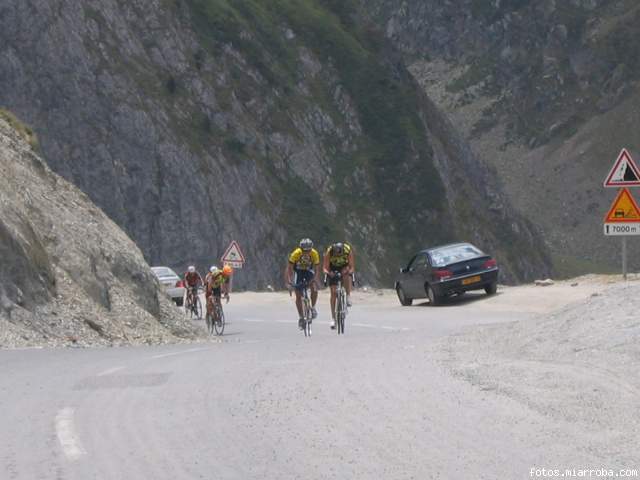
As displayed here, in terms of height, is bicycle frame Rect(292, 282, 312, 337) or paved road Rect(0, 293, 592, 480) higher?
bicycle frame Rect(292, 282, 312, 337)

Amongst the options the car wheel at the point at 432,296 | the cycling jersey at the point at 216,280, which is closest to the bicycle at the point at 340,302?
the cycling jersey at the point at 216,280

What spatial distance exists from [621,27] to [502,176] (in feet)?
91.3

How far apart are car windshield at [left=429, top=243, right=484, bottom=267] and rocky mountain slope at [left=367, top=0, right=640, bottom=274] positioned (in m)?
85.1

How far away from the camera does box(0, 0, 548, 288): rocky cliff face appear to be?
241 ft

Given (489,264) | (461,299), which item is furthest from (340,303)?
(461,299)

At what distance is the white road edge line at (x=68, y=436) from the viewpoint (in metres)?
8.11

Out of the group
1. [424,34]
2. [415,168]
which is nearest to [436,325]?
[415,168]

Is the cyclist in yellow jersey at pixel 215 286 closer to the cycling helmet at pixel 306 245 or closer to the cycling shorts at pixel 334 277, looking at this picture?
the cycling shorts at pixel 334 277

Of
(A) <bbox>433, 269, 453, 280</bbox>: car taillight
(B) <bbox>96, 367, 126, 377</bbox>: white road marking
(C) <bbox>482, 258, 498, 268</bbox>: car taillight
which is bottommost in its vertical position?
(B) <bbox>96, 367, 126, 377</bbox>: white road marking

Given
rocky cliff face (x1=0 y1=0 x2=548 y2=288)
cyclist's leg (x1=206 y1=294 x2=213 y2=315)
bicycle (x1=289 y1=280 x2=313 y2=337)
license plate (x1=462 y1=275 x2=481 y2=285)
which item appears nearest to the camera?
bicycle (x1=289 y1=280 x2=313 y2=337)

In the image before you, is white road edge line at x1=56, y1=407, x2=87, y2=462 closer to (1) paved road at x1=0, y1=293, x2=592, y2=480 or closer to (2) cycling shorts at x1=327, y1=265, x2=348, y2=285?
(1) paved road at x1=0, y1=293, x2=592, y2=480

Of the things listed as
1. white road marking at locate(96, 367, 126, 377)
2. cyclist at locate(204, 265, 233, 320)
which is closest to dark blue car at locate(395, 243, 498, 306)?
cyclist at locate(204, 265, 233, 320)

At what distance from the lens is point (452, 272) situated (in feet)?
104

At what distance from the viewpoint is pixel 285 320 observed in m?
33.8
